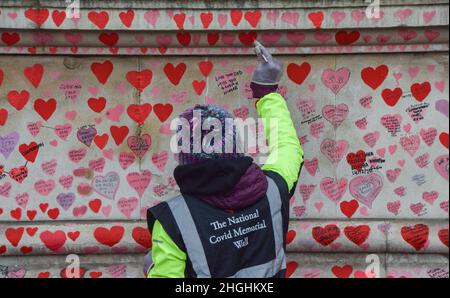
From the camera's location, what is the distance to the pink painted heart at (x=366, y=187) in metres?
5.17

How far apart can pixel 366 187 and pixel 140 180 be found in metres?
1.81

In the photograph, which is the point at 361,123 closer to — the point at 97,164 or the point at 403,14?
the point at 403,14

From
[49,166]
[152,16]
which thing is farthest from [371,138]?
[49,166]

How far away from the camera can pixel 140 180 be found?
5141mm

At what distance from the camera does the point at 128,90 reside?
5055mm

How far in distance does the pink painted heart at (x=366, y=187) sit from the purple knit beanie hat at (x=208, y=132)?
2558mm

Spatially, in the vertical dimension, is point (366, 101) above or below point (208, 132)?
above

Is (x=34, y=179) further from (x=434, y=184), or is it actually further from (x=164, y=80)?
(x=434, y=184)


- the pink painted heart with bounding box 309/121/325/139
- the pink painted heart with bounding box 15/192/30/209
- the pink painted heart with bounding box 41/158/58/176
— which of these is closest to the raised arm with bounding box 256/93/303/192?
the pink painted heart with bounding box 309/121/325/139

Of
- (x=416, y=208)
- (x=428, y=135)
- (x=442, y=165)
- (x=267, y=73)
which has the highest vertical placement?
(x=267, y=73)

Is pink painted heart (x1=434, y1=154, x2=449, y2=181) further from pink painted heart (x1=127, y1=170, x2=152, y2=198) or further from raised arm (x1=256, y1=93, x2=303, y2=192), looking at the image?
raised arm (x1=256, y1=93, x2=303, y2=192)

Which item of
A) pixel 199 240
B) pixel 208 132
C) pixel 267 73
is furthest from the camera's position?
pixel 267 73

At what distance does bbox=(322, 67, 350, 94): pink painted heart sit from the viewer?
507 cm

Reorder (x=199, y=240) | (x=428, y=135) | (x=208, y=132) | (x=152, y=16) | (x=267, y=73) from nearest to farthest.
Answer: (x=199, y=240), (x=208, y=132), (x=267, y=73), (x=152, y=16), (x=428, y=135)
